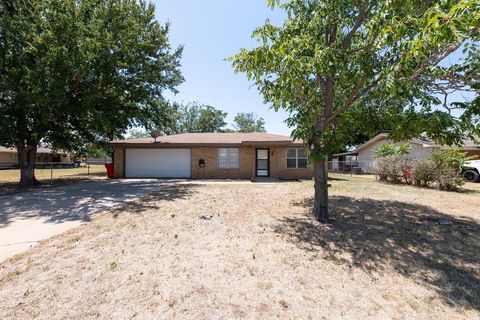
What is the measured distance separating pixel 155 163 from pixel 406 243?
1533 centimetres

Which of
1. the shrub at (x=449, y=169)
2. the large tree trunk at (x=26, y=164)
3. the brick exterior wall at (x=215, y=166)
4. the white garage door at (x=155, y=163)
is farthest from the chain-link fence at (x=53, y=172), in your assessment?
the shrub at (x=449, y=169)

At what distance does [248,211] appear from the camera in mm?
7309

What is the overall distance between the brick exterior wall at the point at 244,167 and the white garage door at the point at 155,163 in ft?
2.68

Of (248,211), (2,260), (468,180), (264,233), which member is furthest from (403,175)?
(2,260)

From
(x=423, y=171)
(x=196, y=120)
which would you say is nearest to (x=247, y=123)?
(x=196, y=120)

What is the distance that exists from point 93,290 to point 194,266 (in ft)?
4.32

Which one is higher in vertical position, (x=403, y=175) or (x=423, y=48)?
(x=423, y=48)

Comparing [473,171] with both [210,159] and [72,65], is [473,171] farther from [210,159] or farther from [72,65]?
[72,65]

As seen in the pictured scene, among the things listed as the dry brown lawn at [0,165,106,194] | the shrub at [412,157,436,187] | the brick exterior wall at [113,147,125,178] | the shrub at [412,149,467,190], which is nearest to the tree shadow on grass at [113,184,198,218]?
the dry brown lawn at [0,165,106,194]

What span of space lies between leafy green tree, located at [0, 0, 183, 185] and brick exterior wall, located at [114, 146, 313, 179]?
463 centimetres

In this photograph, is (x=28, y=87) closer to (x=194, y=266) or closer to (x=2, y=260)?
(x=2, y=260)

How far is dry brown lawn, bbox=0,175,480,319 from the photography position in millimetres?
2881

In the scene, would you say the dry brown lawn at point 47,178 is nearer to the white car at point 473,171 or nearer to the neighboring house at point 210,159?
the neighboring house at point 210,159

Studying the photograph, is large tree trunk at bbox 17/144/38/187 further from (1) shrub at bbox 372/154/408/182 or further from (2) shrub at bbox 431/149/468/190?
(2) shrub at bbox 431/149/468/190
